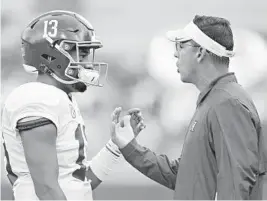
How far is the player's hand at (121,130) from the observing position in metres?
3.07

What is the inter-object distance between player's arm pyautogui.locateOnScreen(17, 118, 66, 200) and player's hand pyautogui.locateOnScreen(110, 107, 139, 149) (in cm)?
62

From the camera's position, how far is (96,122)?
5930 millimetres

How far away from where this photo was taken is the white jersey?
250cm

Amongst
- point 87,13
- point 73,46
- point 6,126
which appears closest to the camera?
point 6,126

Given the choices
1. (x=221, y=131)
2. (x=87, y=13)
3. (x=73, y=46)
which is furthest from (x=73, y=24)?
(x=87, y=13)

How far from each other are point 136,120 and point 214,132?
58 cm

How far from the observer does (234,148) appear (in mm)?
2643

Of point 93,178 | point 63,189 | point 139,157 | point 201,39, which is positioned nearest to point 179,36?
point 201,39

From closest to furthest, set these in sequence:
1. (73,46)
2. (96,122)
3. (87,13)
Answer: (73,46) → (96,122) → (87,13)

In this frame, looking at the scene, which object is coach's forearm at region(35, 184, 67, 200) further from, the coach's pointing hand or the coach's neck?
the coach's neck

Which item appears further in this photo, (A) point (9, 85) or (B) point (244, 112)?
(A) point (9, 85)

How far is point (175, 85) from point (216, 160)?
352cm

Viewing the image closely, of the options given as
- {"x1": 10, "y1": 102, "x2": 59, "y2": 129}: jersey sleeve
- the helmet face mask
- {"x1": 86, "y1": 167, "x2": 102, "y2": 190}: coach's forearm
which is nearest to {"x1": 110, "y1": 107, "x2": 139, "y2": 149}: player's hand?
{"x1": 86, "y1": 167, "x2": 102, "y2": 190}: coach's forearm

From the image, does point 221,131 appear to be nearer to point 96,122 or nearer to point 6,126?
point 6,126
